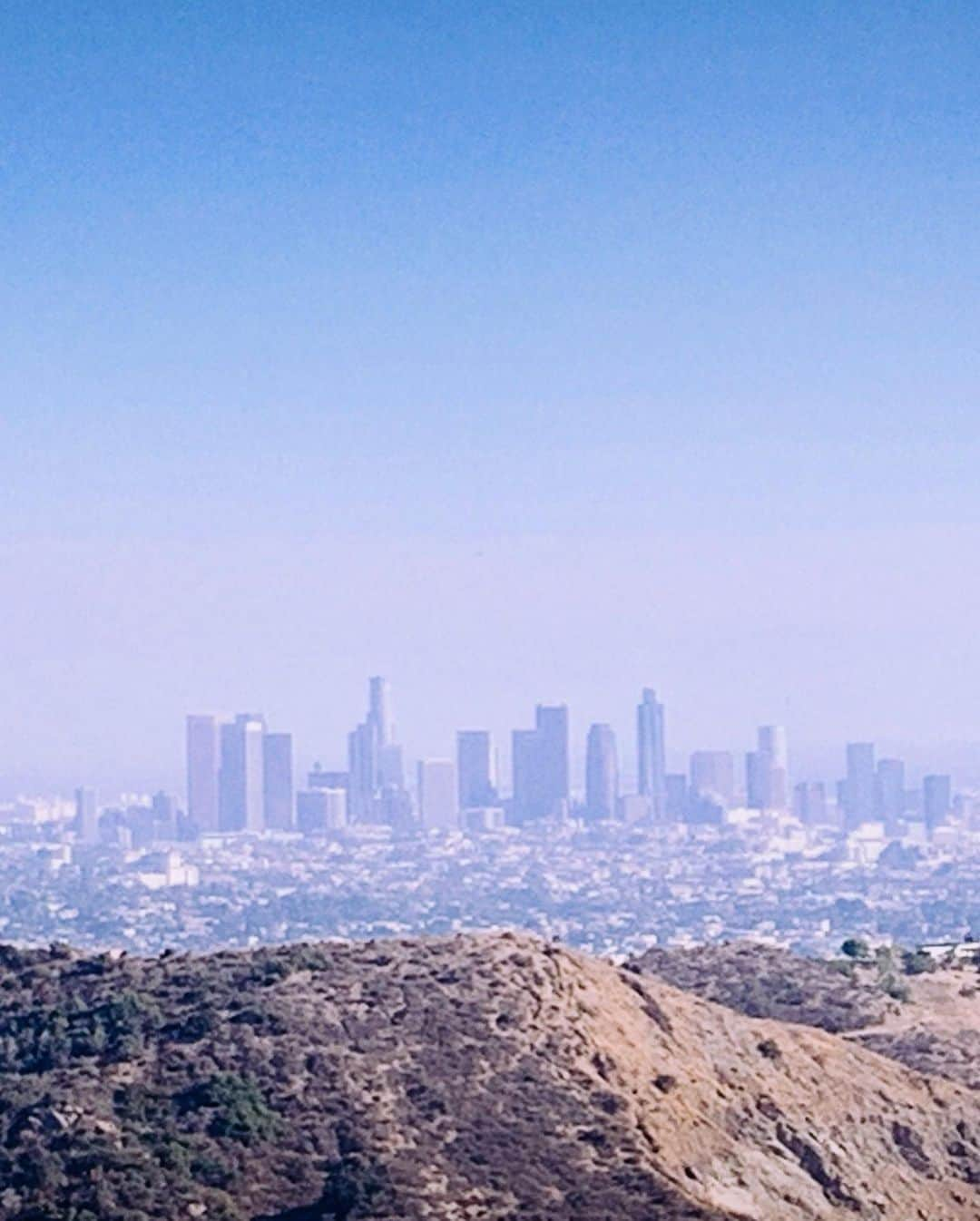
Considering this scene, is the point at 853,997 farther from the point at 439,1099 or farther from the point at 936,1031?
the point at 439,1099

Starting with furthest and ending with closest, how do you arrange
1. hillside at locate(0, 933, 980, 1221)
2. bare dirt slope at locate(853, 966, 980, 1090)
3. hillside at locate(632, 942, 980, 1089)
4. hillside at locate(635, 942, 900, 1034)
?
hillside at locate(635, 942, 900, 1034)
hillside at locate(632, 942, 980, 1089)
bare dirt slope at locate(853, 966, 980, 1090)
hillside at locate(0, 933, 980, 1221)

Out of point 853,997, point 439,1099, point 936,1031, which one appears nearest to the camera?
point 439,1099

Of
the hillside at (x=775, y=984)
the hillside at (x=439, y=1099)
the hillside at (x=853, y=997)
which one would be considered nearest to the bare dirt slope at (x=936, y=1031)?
the hillside at (x=853, y=997)

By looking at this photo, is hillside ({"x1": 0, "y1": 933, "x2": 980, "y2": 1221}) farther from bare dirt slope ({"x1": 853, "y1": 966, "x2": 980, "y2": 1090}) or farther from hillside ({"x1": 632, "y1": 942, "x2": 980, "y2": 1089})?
hillside ({"x1": 632, "y1": 942, "x2": 980, "y2": 1089})

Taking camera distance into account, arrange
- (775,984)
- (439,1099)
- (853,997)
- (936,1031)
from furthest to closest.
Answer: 1. (775,984)
2. (853,997)
3. (936,1031)
4. (439,1099)

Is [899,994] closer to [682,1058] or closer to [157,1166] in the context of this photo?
[682,1058]

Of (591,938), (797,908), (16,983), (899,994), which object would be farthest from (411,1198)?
(797,908)

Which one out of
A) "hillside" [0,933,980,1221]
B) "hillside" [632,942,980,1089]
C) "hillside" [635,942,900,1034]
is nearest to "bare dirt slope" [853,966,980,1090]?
"hillside" [632,942,980,1089]

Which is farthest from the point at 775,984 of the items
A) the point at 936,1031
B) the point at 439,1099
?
the point at 439,1099
